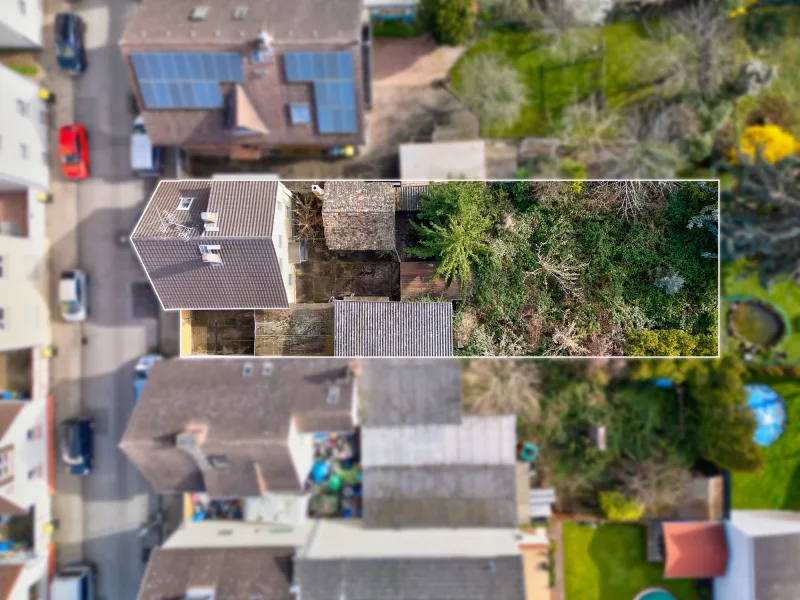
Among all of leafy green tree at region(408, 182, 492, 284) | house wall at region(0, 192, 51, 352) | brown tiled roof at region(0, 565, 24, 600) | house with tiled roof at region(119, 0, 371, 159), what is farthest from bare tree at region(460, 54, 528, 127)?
brown tiled roof at region(0, 565, 24, 600)

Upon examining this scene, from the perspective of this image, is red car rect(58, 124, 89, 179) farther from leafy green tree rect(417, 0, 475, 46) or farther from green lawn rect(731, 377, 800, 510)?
green lawn rect(731, 377, 800, 510)

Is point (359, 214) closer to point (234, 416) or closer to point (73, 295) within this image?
point (234, 416)

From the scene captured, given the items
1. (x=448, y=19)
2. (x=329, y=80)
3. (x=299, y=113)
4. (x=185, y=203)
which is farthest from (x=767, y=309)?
(x=185, y=203)

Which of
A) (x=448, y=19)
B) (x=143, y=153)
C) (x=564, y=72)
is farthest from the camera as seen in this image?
(x=564, y=72)

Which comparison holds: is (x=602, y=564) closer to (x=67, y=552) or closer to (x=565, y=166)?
(x=565, y=166)

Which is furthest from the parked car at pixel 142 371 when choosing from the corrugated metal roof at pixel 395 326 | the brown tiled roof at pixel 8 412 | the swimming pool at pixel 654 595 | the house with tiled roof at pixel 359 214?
the swimming pool at pixel 654 595

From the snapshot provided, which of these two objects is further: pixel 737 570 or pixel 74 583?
pixel 74 583
